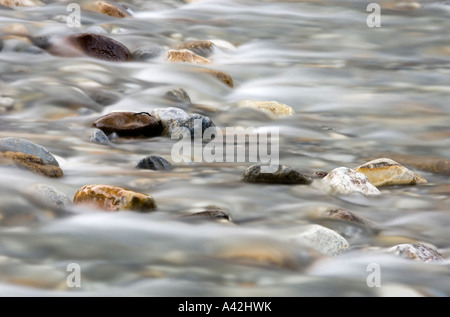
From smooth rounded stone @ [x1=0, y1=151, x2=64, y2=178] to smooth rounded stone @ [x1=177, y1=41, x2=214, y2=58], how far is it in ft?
15.1

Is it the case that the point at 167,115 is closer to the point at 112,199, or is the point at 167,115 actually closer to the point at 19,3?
the point at 112,199

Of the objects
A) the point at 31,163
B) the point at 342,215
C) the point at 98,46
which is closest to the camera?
the point at 342,215

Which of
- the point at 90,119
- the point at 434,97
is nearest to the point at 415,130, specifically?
the point at 434,97

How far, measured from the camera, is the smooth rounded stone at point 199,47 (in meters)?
8.55

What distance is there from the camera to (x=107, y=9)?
9.94 meters

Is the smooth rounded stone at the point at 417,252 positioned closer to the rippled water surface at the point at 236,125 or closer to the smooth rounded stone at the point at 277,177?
the rippled water surface at the point at 236,125

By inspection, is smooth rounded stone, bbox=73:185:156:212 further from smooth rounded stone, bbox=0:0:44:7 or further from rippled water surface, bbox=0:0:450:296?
smooth rounded stone, bbox=0:0:44:7

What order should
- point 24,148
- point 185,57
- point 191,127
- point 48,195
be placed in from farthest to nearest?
point 185,57, point 191,127, point 24,148, point 48,195

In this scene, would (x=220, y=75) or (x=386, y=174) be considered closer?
(x=386, y=174)

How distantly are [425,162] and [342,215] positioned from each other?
1778mm

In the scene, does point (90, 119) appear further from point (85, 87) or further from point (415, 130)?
point (415, 130)

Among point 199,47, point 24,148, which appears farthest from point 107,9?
point 24,148

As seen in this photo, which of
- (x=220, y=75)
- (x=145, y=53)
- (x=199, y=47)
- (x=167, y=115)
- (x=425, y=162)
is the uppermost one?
(x=199, y=47)
